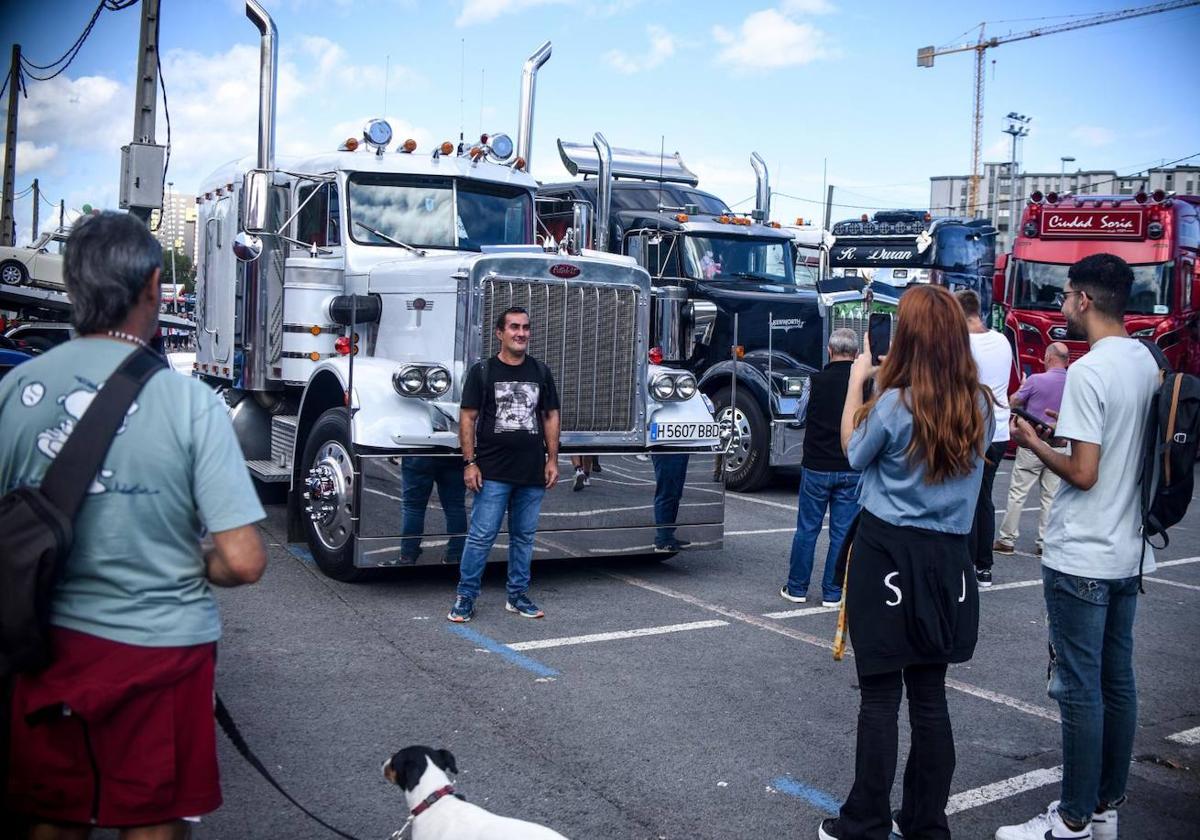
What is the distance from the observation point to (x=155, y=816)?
252 centimetres

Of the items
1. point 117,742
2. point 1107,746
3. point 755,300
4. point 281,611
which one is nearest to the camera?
point 117,742

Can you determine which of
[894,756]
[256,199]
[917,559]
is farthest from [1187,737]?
[256,199]

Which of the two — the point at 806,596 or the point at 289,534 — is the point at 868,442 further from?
the point at 289,534

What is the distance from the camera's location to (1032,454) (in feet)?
29.8

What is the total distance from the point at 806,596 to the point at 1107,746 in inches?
153

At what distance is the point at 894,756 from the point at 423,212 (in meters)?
6.15

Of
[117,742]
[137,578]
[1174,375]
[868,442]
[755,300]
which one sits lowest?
[117,742]

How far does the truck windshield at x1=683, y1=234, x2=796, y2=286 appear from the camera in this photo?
13.9m

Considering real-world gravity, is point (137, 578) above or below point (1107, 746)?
above

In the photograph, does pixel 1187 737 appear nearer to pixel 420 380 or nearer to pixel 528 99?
pixel 420 380

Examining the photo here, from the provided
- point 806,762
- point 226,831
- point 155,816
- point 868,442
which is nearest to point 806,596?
Result: point 806,762

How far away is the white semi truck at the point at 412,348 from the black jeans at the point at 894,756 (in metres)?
3.86

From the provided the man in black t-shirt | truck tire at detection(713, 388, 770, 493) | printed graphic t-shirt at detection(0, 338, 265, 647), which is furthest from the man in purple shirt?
printed graphic t-shirt at detection(0, 338, 265, 647)

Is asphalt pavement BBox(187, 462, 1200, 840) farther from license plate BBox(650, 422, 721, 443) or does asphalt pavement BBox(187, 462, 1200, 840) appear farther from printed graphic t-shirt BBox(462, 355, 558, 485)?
license plate BBox(650, 422, 721, 443)
